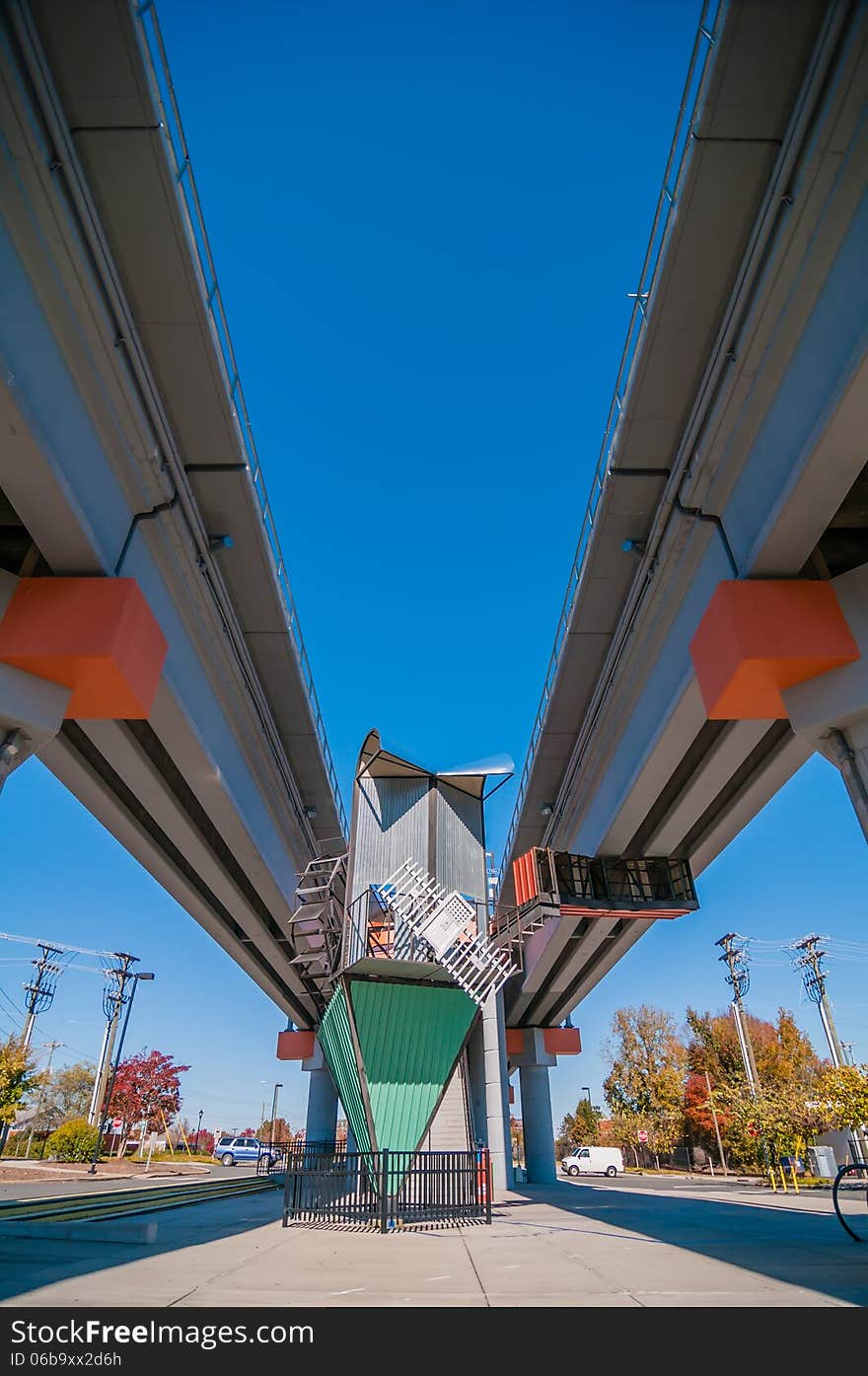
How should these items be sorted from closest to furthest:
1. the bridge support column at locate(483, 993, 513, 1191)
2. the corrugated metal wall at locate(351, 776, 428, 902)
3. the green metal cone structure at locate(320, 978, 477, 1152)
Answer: the green metal cone structure at locate(320, 978, 477, 1152), the bridge support column at locate(483, 993, 513, 1191), the corrugated metal wall at locate(351, 776, 428, 902)

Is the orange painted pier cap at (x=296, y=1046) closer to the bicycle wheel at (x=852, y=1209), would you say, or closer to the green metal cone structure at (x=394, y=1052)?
the green metal cone structure at (x=394, y=1052)

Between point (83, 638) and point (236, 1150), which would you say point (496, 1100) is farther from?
point (236, 1150)

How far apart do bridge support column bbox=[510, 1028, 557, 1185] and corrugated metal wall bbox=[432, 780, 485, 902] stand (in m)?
16.7

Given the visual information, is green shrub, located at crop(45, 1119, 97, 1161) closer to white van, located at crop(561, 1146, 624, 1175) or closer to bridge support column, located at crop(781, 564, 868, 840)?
white van, located at crop(561, 1146, 624, 1175)

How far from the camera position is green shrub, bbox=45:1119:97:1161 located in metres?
41.3

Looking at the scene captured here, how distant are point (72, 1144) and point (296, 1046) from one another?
1779 centimetres

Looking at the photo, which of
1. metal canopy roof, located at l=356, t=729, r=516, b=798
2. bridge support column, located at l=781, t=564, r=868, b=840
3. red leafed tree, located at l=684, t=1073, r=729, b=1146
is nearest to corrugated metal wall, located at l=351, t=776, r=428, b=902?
metal canopy roof, located at l=356, t=729, r=516, b=798

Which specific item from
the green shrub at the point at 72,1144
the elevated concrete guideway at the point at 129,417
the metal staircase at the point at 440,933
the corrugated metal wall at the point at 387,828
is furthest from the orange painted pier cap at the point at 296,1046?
the elevated concrete guideway at the point at 129,417

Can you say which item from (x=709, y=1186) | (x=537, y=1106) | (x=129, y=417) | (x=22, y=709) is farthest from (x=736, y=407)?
(x=709, y=1186)

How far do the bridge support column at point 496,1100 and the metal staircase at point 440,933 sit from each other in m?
1.71

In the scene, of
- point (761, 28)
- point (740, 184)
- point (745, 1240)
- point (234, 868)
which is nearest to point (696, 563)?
point (740, 184)

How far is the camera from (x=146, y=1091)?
55.8 m

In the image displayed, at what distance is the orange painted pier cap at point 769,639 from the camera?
8.02 metres

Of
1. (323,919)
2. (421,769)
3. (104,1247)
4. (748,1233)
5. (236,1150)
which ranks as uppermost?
(421,769)
